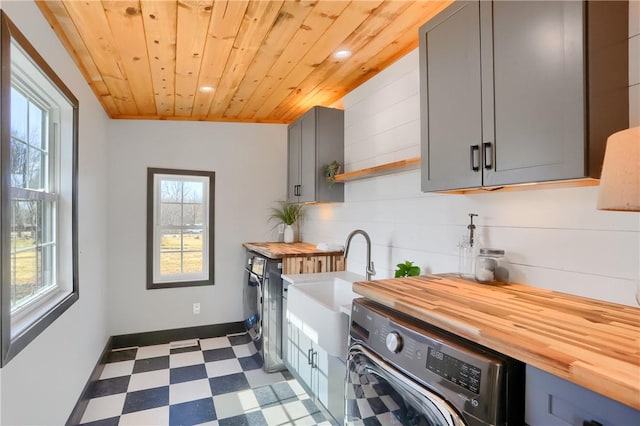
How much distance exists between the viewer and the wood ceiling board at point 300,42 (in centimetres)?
169

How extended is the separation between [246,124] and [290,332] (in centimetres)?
237

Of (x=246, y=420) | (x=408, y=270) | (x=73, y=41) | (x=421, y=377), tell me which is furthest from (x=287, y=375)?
(x=73, y=41)

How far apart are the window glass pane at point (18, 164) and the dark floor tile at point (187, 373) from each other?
5.97 ft

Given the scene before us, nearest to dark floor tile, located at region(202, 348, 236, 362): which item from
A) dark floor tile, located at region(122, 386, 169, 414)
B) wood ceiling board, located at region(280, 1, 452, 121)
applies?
dark floor tile, located at region(122, 386, 169, 414)

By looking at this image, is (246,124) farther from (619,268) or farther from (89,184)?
(619,268)

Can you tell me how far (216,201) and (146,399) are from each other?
1938mm

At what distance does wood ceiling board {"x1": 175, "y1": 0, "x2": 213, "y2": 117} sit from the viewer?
5.39 feet

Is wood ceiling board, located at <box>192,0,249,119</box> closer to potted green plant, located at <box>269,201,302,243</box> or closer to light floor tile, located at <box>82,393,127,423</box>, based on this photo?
potted green plant, located at <box>269,201,302,243</box>

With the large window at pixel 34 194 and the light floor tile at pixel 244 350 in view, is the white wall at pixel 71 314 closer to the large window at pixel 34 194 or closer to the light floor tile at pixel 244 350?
the large window at pixel 34 194

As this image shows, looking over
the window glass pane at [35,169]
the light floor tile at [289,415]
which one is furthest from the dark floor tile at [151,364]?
the window glass pane at [35,169]

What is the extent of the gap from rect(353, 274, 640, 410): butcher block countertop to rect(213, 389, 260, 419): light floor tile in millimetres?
1451

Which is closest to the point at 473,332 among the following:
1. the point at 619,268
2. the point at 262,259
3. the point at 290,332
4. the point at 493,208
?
the point at 619,268

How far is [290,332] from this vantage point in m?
2.49

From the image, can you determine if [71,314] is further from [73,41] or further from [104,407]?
[73,41]
